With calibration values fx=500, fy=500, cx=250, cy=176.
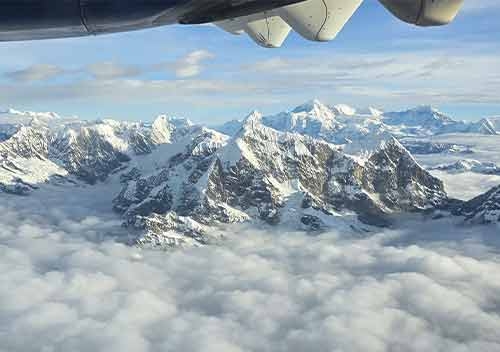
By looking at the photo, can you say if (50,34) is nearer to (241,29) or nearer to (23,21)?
(23,21)

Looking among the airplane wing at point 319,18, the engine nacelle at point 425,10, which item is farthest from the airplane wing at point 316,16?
the engine nacelle at point 425,10

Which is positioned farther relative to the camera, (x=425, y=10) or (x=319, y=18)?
(x=319, y=18)

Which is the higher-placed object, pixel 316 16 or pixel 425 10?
pixel 425 10

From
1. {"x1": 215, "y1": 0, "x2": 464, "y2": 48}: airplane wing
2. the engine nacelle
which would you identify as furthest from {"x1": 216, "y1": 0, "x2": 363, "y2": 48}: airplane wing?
the engine nacelle

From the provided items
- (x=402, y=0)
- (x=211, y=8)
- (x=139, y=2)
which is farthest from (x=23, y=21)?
(x=402, y=0)

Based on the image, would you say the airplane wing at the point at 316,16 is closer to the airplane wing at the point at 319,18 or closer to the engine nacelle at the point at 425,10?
the airplane wing at the point at 319,18

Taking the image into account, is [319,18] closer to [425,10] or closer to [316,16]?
[316,16]

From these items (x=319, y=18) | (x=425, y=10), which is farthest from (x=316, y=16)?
(x=425, y=10)

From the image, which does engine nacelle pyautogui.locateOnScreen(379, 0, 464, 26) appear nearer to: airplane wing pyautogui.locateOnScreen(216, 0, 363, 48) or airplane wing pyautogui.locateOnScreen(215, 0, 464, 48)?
airplane wing pyautogui.locateOnScreen(215, 0, 464, 48)
